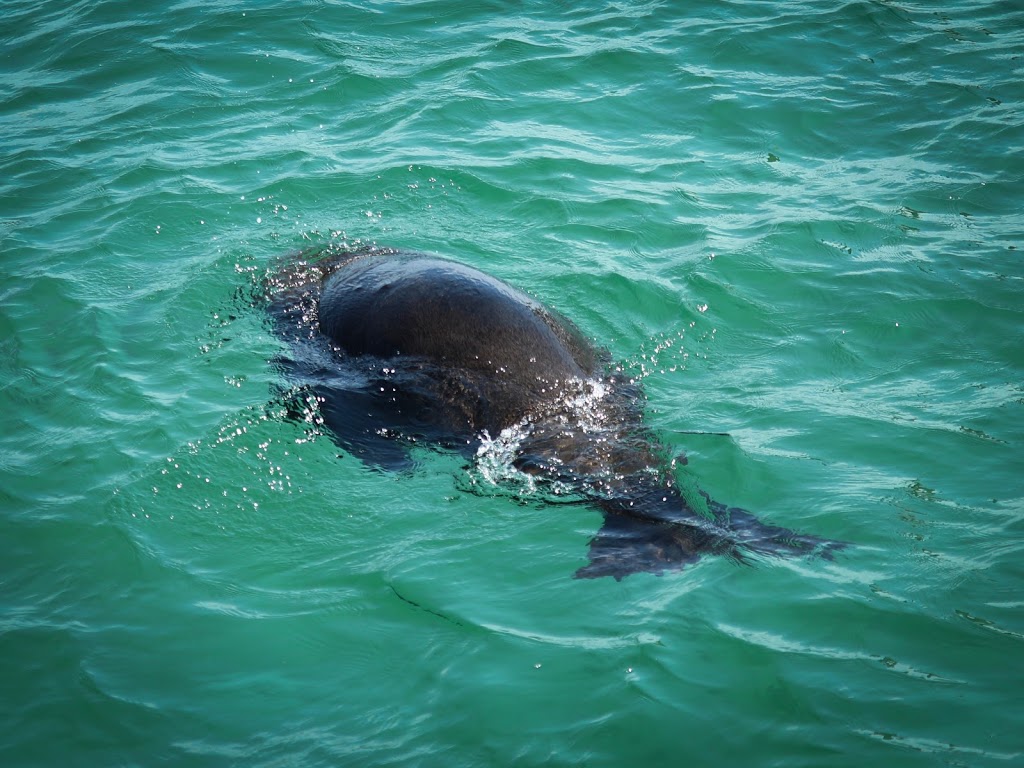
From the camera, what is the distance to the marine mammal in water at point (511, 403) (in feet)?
16.9

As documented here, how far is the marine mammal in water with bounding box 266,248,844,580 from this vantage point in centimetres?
515

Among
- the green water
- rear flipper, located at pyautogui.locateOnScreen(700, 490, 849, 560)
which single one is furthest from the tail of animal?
the green water

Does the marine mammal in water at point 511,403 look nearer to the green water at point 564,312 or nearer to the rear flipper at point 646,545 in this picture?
the rear flipper at point 646,545

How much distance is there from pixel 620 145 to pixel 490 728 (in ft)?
Answer: 24.4

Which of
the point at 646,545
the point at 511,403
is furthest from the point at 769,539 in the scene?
the point at 511,403

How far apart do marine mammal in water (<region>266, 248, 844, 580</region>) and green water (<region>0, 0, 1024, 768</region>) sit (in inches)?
7.8

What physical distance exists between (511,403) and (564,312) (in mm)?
2079

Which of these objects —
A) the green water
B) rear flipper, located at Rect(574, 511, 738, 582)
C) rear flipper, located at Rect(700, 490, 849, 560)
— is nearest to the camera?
the green water

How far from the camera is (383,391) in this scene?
18.8 ft

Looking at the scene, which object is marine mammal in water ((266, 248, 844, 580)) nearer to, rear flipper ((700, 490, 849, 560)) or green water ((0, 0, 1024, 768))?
rear flipper ((700, 490, 849, 560))

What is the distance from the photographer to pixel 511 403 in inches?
213

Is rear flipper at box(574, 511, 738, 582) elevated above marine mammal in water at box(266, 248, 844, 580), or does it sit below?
below

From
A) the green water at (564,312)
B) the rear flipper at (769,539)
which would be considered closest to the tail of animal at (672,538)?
the rear flipper at (769,539)

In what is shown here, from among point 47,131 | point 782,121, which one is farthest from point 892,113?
point 47,131
